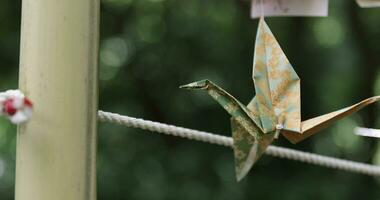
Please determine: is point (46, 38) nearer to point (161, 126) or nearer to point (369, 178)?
point (161, 126)

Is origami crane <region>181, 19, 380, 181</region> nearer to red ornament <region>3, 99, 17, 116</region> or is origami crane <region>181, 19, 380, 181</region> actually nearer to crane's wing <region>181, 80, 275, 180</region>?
crane's wing <region>181, 80, 275, 180</region>

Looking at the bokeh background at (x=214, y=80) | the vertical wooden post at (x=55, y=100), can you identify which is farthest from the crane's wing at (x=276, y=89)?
the bokeh background at (x=214, y=80)

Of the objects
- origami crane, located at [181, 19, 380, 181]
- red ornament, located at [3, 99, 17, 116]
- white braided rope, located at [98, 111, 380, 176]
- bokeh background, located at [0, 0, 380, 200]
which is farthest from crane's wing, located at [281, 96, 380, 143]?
bokeh background, located at [0, 0, 380, 200]

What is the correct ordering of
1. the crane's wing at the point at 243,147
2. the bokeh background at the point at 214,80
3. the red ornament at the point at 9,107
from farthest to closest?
the bokeh background at the point at 214,80
the crane's wing at the point at 243,147
the red ornament at the point at 9,107

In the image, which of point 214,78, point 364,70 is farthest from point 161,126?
point 364,70

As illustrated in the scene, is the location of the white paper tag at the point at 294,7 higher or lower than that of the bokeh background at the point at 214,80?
higher

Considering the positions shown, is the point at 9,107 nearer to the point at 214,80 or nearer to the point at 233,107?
the point at 233,107

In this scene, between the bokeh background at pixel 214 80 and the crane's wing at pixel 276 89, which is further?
the bokeh background at pixel 214 80

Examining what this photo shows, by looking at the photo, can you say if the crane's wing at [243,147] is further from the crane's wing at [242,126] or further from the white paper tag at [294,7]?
the white paper tag at [294,7]
